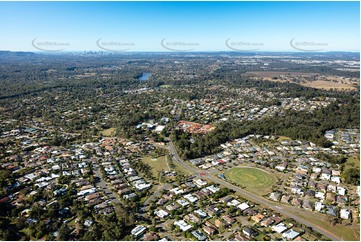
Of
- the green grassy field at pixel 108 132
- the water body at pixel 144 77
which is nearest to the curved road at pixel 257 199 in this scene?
the green grassy field at pixel 108 132

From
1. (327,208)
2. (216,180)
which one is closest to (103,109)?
(216,180)

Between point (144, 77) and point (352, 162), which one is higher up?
point (144, 77)

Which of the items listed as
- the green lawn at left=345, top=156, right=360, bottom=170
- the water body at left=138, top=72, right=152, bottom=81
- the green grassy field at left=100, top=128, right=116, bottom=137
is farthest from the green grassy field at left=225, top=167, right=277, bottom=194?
the water body at left=138, top=72, right=152, bottom=81

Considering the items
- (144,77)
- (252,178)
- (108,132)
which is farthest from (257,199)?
(144,77)

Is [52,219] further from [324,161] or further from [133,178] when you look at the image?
[324,161]

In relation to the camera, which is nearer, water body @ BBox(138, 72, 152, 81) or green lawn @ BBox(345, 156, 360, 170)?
green lawn @ BBox(345, 156, 360, 170)

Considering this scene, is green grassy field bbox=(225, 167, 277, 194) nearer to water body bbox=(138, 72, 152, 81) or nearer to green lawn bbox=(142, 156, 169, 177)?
green lawn bbox=(142, 156, 169, 177)

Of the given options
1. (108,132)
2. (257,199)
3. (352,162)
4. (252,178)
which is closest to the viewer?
(257,199)

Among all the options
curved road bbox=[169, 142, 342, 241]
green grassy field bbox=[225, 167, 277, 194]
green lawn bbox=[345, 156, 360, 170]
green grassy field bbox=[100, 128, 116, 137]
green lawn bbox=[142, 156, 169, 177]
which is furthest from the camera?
green grassy field bbox=[100, 128, 116, 137]

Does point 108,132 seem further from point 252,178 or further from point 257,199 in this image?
point 257,199
